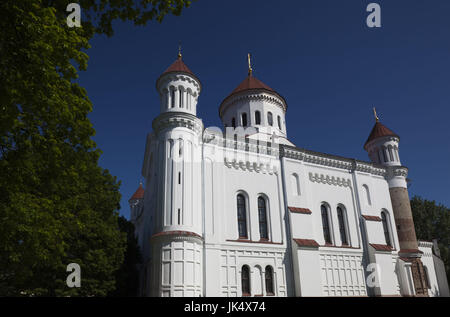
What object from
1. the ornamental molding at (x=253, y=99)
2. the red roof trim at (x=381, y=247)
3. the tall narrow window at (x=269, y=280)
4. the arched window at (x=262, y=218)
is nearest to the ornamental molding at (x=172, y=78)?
the ornamental molding at (x=253, y=99)

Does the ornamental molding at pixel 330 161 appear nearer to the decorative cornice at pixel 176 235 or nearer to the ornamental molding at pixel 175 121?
the ornamental molding at pixel 175 121

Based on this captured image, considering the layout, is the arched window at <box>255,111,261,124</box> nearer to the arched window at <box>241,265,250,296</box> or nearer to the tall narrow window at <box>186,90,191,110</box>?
the tall narrow window at <box>186,90,191,110</box>

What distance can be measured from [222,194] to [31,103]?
1488cm

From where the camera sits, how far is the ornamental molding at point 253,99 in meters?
30.8

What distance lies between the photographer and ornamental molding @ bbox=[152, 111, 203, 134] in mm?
21219

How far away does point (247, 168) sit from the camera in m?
23.4

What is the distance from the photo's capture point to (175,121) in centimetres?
2122

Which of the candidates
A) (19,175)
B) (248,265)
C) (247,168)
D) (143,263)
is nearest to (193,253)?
(248,265)

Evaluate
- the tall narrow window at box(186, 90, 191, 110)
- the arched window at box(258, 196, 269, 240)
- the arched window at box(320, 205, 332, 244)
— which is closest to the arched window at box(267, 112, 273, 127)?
the arched window at box(320, 205, 332, 244)

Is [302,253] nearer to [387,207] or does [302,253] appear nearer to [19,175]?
[387,207]

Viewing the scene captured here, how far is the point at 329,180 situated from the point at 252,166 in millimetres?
7333

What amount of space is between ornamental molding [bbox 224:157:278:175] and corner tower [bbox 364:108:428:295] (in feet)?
42.1
